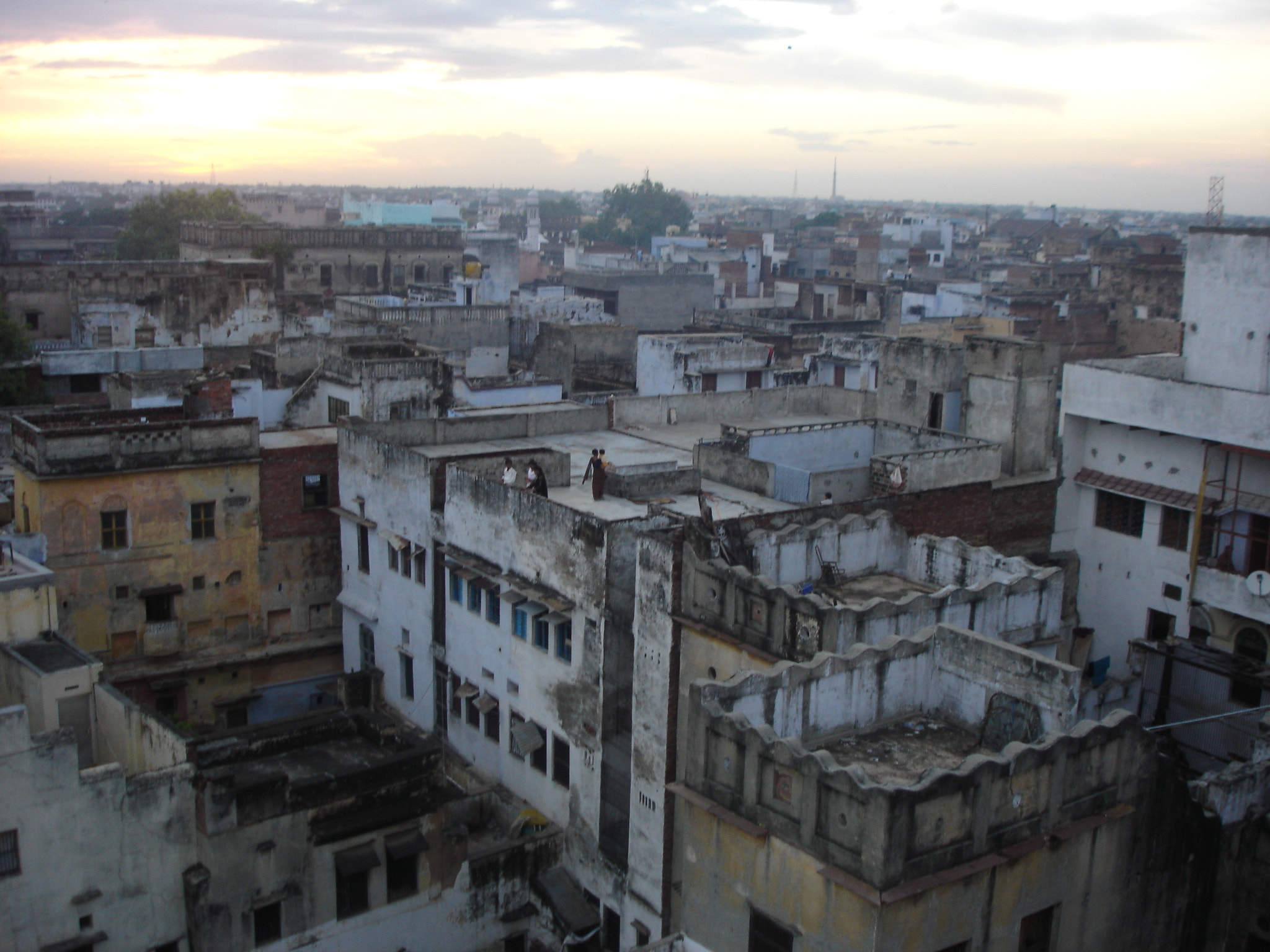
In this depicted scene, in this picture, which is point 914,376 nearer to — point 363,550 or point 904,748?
point 363,550

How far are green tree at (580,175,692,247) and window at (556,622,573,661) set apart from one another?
139 metres

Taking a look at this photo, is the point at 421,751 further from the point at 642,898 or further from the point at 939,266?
the point at 939,266

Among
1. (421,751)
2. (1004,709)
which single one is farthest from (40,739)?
(1004,709)

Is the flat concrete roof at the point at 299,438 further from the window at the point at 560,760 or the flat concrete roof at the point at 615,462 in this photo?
the window at the point at 560,760

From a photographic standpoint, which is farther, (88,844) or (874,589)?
(874,589)

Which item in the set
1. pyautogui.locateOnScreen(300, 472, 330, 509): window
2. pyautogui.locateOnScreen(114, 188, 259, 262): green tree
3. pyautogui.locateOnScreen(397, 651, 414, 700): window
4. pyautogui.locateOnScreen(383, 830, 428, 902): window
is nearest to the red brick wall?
pyautogui.locateOnScreen(300, 472, 330, 509): window

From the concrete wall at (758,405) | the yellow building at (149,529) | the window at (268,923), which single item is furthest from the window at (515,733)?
the concrete wall at (758,405)

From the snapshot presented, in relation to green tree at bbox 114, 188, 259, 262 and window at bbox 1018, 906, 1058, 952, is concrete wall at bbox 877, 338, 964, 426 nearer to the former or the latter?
window at bbox 1018, 906, 1058, 952

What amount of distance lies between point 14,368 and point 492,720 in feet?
86.6

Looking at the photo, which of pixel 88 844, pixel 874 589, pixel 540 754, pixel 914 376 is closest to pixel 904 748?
pixel 874 589

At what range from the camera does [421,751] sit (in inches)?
843

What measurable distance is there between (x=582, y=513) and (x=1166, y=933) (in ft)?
36.4

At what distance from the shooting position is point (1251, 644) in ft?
83.9

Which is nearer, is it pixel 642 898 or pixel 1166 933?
pixel 1166 933
